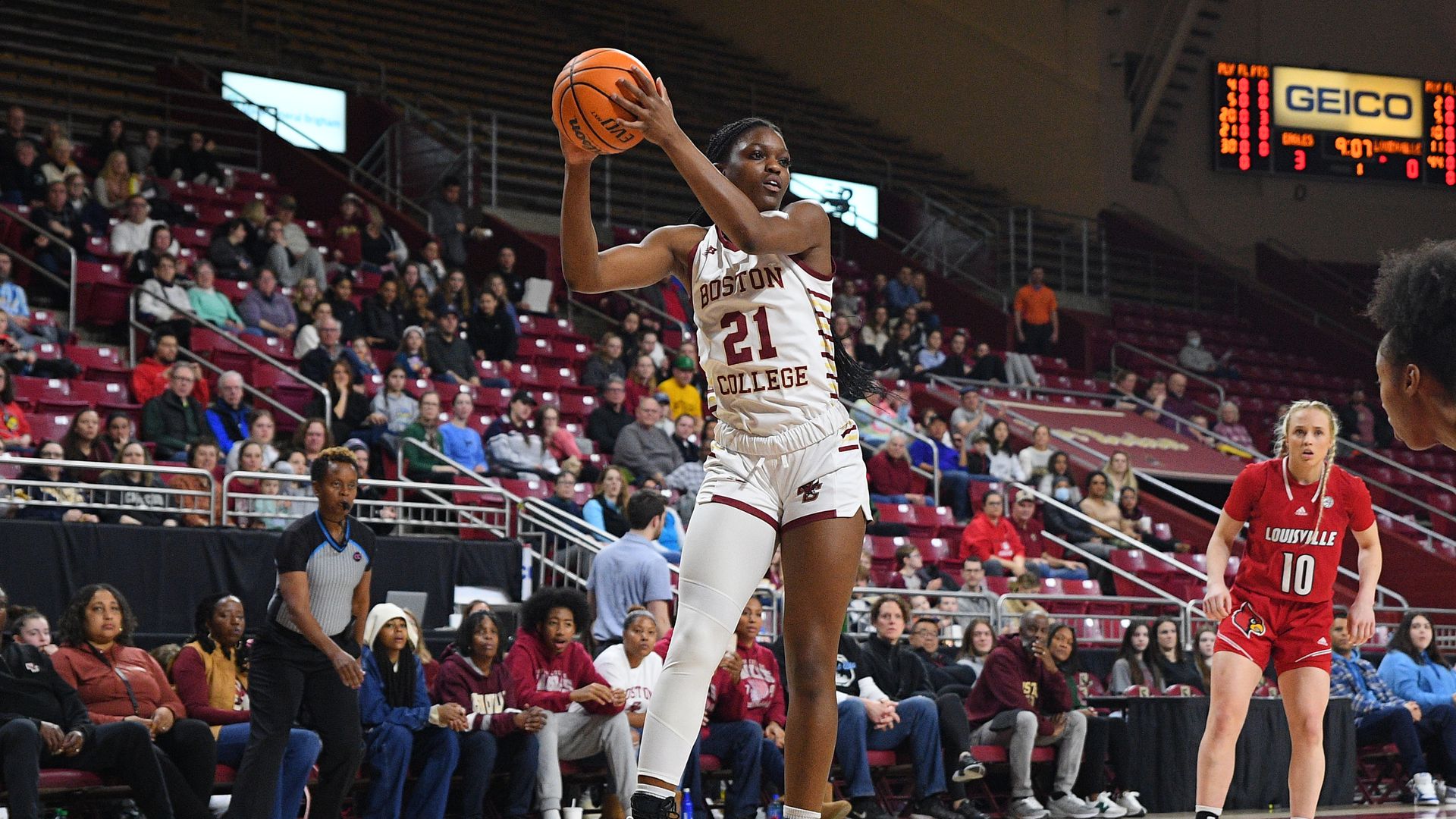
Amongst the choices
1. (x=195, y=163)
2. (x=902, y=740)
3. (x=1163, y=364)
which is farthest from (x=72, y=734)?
(x=1163, y=364)

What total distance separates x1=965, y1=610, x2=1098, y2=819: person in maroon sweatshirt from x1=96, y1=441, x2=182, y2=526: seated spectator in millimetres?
5213

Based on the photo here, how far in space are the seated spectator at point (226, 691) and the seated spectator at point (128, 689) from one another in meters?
0.11

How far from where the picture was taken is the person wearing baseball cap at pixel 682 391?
15.2 m

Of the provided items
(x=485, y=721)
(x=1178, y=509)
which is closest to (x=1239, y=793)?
(x=485, y=721)

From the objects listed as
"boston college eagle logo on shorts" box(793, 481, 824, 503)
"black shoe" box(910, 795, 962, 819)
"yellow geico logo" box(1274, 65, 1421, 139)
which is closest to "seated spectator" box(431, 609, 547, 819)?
"black shoe" box(910, 795, 962, 819)

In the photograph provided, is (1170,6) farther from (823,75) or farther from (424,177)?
(424,177)

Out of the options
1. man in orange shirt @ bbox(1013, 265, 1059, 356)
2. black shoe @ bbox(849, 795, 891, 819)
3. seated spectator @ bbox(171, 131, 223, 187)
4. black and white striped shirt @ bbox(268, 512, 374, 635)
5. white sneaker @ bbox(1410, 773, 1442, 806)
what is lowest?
white sneaker @ bbox(1410, 773, 1442, 806)

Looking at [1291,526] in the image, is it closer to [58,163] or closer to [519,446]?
[519,446]

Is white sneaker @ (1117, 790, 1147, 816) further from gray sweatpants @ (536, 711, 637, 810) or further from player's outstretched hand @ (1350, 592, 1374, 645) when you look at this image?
player's outstretched hand @ (1350, 592, 1374, 645)

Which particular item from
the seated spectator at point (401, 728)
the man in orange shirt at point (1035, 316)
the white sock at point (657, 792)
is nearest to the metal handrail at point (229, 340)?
the seated spectator at point (401, 728)

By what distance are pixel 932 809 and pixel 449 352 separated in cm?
708

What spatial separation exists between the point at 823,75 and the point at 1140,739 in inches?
661

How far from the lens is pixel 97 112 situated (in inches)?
708

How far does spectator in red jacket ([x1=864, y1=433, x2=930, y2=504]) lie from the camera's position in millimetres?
15312
